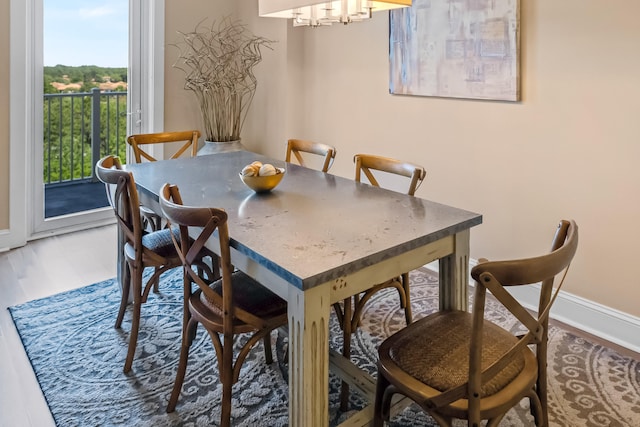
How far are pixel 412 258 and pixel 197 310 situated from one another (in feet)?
2.63

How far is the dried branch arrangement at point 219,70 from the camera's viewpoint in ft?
14.1

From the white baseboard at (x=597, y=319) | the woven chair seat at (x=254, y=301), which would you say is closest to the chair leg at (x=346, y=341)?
the woven chair seat at (x=254, y=301)

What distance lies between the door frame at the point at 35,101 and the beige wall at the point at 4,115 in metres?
0.03

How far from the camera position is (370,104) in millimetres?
3635

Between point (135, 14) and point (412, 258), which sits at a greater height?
point (135, 14)

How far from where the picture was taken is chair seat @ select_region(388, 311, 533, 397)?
137 cm

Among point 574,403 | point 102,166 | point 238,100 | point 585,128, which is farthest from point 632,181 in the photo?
point 238,100

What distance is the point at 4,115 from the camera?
138 inches

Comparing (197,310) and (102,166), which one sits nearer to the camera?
(197,310)

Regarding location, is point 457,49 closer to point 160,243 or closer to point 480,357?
point 160,243

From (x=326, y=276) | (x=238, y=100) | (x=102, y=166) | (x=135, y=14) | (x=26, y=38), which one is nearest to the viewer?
(x=326, y=276)

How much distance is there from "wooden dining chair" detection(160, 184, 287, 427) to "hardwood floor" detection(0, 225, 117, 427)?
66 cm

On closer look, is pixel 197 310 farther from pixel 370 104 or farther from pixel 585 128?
pixel 370 104

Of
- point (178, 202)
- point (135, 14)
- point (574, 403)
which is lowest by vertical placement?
point (574, 403)
